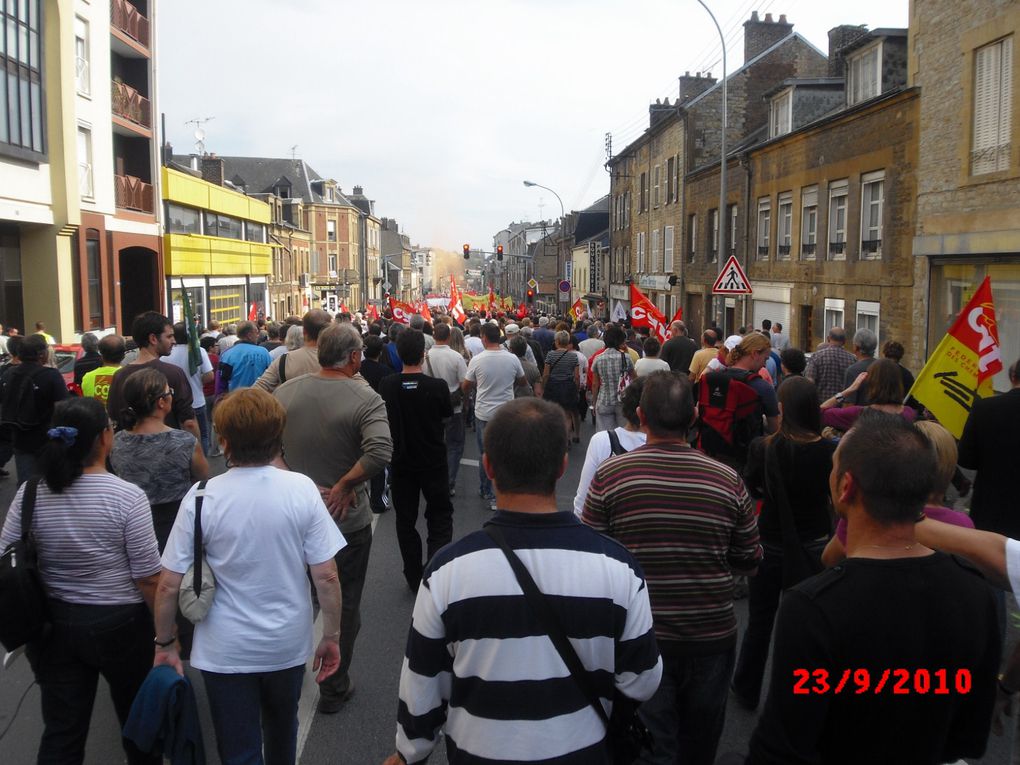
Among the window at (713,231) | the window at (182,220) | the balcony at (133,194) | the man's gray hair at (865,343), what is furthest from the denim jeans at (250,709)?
the window at (182,220)

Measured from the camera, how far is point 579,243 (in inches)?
2530

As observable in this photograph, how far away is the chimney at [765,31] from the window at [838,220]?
55.0 ft

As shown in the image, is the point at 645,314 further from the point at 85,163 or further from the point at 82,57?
the point at 82,57

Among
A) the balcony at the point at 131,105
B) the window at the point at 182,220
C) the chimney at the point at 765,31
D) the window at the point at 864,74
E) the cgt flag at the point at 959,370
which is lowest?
the cgt flag at the point at 959,370

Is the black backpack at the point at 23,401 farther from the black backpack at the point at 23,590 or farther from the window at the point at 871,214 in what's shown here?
the window at the point at 871,214

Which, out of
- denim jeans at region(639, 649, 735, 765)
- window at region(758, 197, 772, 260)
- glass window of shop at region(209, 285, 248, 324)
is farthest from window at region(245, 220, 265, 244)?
denim jeans at region(639, 649, 735, 765)

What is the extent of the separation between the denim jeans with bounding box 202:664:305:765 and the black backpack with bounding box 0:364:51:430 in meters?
5.00

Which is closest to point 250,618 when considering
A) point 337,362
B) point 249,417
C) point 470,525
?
point 249,417

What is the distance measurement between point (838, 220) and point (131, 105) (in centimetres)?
2210

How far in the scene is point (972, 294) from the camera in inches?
550

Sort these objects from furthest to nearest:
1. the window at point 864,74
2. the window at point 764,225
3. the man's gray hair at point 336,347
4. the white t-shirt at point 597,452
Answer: the window at point 764,225 < the window at point 864,74 < the man's gray hair at point 336,347 < the white t-shirt at point 597,452

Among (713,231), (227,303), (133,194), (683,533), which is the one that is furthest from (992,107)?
(227,303)

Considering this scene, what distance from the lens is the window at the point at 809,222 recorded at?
2203 centimetres

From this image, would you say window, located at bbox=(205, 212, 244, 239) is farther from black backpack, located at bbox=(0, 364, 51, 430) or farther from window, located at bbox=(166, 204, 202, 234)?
black backpack, located at bbox=(0, 364, 51, 430)
